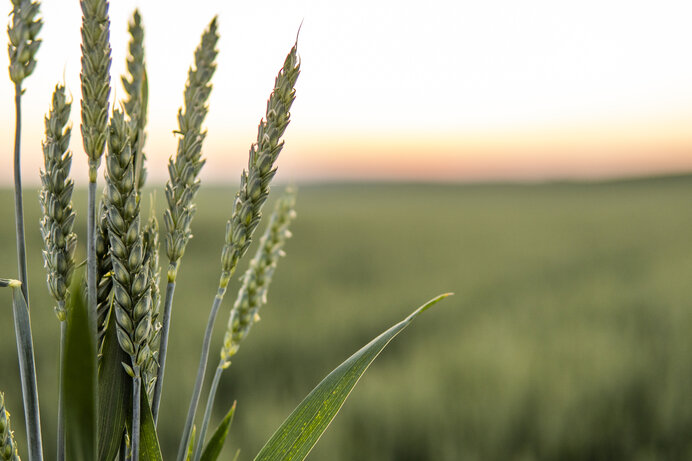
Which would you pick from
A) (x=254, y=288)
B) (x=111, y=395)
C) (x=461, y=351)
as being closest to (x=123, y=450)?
(x=111, y=395)

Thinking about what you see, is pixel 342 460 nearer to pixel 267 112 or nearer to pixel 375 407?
pixel 375 407

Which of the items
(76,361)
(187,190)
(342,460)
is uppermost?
(187,190)

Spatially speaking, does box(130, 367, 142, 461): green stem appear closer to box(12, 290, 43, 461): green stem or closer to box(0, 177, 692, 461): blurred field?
box(12, 290, 43, 461): green stem

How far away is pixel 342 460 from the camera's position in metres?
1.64

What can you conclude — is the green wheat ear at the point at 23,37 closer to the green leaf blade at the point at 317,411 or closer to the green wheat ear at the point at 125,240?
the green wheat ear at the point at 125,240

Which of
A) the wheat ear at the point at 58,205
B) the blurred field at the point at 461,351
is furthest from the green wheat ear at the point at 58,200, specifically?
the blurred field at the point at 461,351

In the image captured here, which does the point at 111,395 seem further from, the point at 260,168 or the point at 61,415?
the point at 260,168

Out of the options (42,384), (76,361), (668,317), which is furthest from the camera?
(668,317)

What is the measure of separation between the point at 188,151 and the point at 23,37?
133 millimetres

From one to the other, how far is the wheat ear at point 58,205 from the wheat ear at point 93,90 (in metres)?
0.02

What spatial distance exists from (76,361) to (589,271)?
542 centimetres

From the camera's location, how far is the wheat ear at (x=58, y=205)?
12.2 inches

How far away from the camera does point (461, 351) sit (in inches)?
104

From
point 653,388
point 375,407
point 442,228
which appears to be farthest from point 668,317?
point 442,228
